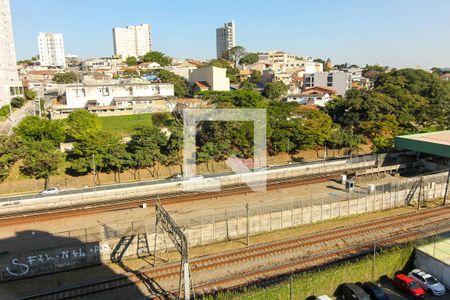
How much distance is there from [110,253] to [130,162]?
530 inches

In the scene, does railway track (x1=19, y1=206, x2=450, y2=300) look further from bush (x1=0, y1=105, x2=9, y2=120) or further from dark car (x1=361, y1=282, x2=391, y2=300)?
bush (x1=0, y1=105, x2=9, y2=120)

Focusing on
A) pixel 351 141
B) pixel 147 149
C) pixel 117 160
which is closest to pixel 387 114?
pixel 351 141

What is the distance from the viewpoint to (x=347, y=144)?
124ft

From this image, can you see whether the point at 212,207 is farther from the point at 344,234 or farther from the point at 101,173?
the point at 101,173

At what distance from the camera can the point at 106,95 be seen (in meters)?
50.1

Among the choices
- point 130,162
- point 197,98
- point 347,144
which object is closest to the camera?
point 130,162

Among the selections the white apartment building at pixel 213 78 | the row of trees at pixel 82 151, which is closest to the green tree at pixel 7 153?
the row of trees at pixel 82 151

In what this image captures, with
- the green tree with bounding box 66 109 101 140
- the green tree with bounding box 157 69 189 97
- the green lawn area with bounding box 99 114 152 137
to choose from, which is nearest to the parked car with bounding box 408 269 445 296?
the green tree with bounding box 66 109 101 140

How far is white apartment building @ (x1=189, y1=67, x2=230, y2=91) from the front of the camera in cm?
6297

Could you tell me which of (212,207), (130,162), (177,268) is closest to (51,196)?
(130,162)

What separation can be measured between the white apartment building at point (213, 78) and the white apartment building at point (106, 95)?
1333 cm

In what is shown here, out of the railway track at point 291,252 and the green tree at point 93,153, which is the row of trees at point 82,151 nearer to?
the green tree at point 93,153

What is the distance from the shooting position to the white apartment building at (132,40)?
6585 inches

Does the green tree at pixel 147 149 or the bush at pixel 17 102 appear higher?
the bush at pixel 17 102
